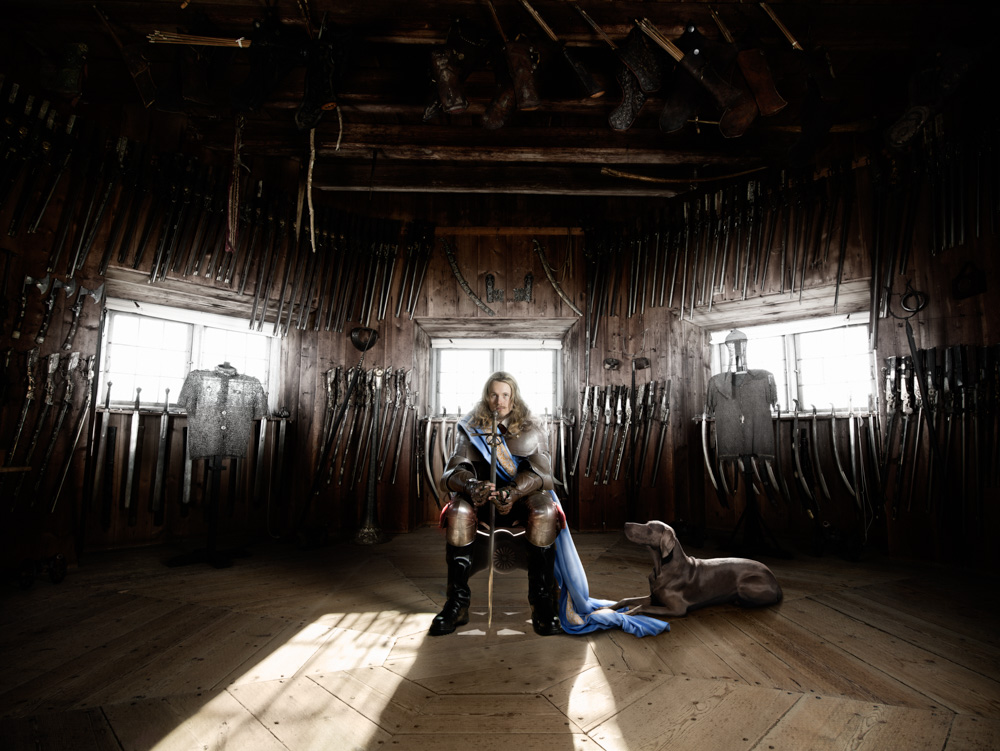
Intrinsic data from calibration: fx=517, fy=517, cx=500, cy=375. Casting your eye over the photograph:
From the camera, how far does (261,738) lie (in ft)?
4.83

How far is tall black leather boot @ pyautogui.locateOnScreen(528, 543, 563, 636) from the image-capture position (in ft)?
7.79

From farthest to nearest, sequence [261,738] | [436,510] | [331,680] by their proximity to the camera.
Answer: [436,510], [331,680], [261,738]

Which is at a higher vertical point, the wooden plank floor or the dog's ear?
the dog's ear

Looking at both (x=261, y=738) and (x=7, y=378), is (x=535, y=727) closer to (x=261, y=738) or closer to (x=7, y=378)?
(x=261, y=738)

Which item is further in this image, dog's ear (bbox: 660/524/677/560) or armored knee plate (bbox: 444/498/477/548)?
dog's ear (bbox: 660/524/677/560)

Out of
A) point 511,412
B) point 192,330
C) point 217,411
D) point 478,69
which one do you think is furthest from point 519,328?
point 192,330

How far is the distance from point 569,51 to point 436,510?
419 centimetres

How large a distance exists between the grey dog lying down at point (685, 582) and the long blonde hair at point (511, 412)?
0.73 meters

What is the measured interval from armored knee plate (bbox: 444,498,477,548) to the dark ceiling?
8.84ft

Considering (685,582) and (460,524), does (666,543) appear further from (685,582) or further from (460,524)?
(460,524)

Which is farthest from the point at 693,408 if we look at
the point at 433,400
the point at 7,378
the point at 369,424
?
the point at 7,378

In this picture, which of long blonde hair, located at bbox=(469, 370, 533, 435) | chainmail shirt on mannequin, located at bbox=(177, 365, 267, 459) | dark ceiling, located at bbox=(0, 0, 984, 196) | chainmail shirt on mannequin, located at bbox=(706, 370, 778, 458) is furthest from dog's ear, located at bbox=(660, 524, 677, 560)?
chainmail shirt on mannequin, located at bbox=(177, 365, 267, 459)

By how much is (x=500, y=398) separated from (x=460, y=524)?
2.24 feet

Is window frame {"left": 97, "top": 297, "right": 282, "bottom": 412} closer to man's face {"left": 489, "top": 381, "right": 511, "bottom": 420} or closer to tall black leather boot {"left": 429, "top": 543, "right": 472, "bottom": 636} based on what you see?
man's face {"left": 489, "top": 381, "right": 511, "bottom": 420}
